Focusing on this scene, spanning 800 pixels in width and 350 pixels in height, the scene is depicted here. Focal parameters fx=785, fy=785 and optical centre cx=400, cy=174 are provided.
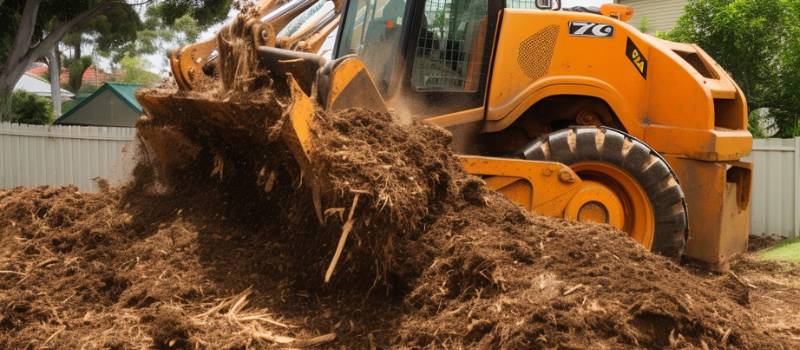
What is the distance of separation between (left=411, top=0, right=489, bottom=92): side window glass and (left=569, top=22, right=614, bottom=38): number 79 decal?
2.49 feet

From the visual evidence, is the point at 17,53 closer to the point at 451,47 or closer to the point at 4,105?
the point at 4,105

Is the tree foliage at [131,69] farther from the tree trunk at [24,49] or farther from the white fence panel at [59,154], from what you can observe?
the white fence panel at [59,154]

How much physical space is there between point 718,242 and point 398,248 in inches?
125

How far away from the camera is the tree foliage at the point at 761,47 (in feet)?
41.9

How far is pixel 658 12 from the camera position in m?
22.4

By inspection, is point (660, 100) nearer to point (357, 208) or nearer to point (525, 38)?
point (525, 38)

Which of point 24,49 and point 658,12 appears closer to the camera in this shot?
point 24,49

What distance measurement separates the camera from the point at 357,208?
4.24m

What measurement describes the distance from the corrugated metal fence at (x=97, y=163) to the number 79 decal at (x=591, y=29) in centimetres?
497

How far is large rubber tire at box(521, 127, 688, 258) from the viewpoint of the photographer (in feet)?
19.0

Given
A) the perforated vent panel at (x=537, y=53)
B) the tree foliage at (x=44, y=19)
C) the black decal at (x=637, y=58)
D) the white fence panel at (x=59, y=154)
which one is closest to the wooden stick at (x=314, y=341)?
the perforated vent panel at (x=537, y=53)

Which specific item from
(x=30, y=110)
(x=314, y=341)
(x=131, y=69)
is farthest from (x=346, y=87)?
(x=131, y=69)

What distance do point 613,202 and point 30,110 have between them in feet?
72.0

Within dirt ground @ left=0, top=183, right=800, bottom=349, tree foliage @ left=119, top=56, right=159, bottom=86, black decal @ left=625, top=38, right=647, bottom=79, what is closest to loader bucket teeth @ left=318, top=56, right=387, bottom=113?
dirt ground @ left=0, top=183, right=800, bottom=349
